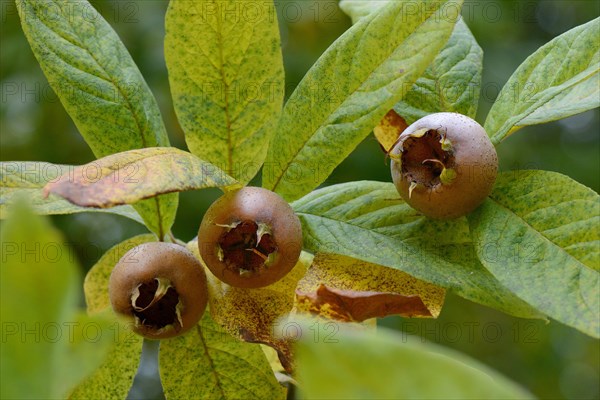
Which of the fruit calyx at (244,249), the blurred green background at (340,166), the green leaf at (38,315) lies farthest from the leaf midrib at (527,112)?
the blurred green background at (340,166)

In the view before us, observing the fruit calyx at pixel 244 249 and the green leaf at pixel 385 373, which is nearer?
the green leaf at pixel 385 373

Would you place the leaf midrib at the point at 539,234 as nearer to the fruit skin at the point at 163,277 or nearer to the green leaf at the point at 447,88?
the green leaf at the point at 447,88

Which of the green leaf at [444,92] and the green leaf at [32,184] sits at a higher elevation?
the green leaf at [444,92]

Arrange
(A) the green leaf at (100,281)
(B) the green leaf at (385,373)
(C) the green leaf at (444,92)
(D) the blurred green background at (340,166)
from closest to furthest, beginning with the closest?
(B) the green leaf at (385,373) → (C) the green leaf at (444,92) → (A) the green leaf at (100,281) → (D) the blurred green background at (340,166)

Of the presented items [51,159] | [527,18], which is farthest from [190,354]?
[527,18]

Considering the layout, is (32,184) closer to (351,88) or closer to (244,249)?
(244,249)

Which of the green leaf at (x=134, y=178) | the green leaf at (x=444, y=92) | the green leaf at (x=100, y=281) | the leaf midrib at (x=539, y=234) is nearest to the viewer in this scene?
the green leaf at (x=134, y=178)

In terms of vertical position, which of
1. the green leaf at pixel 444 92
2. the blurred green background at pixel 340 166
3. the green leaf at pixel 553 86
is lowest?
the blurred green background at pixel 340 166

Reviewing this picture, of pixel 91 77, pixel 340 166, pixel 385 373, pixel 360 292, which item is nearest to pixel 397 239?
pixel 360 292
